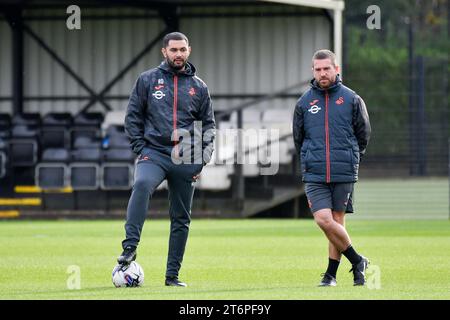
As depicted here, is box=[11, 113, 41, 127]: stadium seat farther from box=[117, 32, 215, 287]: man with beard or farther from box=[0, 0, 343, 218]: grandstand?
box=[117, 32, 215, 287]: man with beard

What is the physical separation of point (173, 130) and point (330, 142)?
1271mm

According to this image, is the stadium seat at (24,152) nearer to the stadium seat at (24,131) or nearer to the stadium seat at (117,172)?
the stadium seat at (24,131)

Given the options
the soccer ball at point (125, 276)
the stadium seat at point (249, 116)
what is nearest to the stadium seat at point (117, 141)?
the stadium seat at point (249, 116)

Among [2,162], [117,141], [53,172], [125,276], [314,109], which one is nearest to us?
[125,276]

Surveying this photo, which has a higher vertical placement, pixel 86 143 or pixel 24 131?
pixel 24 131

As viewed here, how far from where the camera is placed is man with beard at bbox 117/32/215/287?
11211 mm

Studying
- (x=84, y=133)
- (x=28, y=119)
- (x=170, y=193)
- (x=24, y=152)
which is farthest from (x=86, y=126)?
(x=170, y=193)

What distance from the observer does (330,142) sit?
11.2 m

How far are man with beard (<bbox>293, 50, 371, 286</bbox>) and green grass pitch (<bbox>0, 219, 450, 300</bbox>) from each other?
566 mm

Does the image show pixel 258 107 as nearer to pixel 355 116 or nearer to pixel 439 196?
pixel 439 196

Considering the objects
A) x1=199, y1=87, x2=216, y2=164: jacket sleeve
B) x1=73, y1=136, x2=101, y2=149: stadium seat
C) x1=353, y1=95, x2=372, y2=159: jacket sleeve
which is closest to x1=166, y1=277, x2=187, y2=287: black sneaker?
x1=199, y1=87, x2=216, y2=164: jacket sleeve

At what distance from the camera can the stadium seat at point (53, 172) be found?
27422mm

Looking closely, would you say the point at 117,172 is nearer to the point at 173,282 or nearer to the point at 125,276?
the point at 173,282
